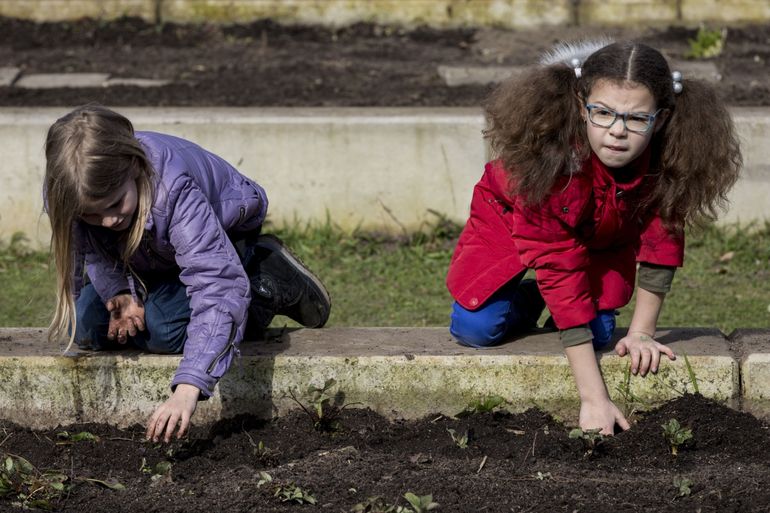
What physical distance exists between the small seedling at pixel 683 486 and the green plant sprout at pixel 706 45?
5004 millimetres

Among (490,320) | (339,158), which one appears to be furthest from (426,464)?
(339,158)

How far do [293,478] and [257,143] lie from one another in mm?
2798

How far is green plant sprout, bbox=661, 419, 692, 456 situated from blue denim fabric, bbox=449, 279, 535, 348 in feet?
2.04

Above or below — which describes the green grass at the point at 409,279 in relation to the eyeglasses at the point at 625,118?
below

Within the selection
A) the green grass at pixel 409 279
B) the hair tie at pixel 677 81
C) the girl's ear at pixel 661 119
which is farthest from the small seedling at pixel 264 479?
the green grass at pixel 409 279

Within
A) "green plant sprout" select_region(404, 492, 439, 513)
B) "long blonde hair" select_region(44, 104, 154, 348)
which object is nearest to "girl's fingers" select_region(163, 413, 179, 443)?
"long blonde hair" select_region(44, 104, 154, 348)

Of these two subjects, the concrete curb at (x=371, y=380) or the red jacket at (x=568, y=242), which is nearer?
the red jacket at (x=568, y=242)

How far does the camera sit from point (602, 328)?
362 cm

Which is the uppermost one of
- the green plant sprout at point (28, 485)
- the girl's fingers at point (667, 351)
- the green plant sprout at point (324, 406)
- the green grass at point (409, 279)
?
the girl's fingers at point (667, 351)

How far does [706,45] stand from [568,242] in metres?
4.75

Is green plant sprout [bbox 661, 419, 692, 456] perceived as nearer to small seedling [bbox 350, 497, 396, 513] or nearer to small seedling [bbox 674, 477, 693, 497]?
small seedling [bbox 674, 477, 693, 497]

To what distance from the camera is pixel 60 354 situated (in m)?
3.49

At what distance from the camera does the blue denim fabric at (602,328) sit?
359 cm

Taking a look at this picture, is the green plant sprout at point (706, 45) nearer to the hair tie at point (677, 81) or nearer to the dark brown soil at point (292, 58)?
the dark brown soil at point (292, 58)
